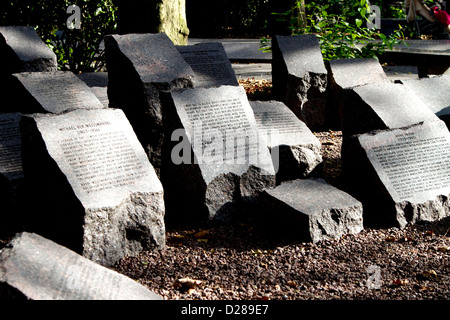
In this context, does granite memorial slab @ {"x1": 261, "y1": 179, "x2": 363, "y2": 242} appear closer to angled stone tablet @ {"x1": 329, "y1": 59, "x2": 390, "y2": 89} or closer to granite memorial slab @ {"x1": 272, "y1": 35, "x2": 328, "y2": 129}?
granite memorial slab @ {"x1": 272, "y1": 35, "x2": 328, "y2": 129}

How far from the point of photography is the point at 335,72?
771 cm

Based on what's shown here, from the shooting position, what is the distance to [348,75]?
7.68m

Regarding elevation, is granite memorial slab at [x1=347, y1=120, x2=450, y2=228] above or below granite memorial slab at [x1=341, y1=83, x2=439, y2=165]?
below

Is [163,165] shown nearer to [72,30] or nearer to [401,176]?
[401,176]

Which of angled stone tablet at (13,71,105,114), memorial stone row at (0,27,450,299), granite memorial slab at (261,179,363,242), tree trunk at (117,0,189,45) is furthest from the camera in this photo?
tree trunk at (117,0,189,45)

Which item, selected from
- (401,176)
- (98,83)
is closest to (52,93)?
(98,83)

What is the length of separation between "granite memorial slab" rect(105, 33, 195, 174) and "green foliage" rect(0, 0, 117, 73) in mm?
4506

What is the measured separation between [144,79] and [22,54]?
2.49 meters

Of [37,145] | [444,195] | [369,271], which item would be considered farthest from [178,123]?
[444,195]

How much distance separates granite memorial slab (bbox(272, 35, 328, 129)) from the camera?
7641 mm

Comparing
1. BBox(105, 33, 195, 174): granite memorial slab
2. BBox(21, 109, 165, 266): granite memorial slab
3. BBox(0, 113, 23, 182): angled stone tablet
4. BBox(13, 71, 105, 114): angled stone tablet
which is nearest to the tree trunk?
BBox(13, 71, 105, 114): angled stone tablet

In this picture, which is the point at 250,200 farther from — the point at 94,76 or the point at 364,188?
the point at 94,76

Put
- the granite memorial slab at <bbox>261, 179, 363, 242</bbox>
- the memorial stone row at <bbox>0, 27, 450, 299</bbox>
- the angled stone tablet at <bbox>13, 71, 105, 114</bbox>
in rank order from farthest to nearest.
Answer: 1. the angled stone tablet at <bbox>13, 71, 105, 114</bbox>
2. the granite memorial slab at <bbox>261, 179, 363, 242</bbox>
3. the memorial stone row at <bbox>0, 27, 450, 299</bbox>

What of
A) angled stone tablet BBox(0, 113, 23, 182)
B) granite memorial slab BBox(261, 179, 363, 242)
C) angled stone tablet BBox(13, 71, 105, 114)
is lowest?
granite memorial slab BBox(261, 179, 363, 242)
